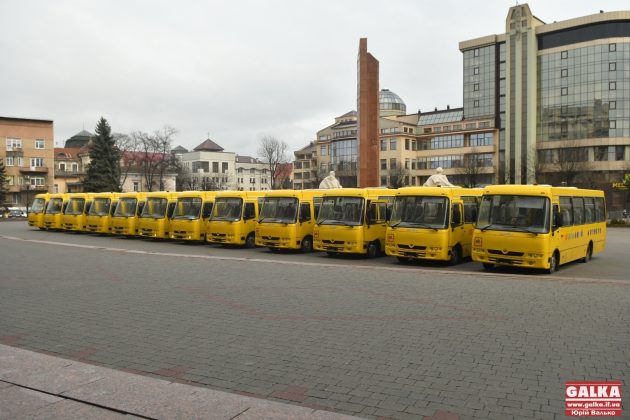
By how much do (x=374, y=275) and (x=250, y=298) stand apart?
4562 mm

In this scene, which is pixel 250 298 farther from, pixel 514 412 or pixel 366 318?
pixel 514 412

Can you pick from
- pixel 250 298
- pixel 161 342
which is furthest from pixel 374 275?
pixel 161 342

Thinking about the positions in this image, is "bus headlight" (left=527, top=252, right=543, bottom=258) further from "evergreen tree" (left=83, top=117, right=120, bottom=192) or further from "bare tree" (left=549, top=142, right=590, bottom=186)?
"evergreen tree" (left=83, top=117, right=120, bottom=192)

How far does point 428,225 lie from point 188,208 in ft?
40.9

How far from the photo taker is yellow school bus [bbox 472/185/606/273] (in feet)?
48.7

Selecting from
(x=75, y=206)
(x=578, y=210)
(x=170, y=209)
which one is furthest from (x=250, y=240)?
(x=75, y=206)

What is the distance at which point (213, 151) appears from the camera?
133000 mm

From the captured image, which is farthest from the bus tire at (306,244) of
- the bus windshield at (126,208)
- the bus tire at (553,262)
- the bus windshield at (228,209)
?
the bus windshield at (126,208)

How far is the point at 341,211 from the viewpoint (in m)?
19.6

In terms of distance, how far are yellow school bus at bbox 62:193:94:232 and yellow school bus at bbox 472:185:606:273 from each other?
A: 24.7 m

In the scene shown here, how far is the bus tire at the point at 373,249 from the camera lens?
1954 centimetres

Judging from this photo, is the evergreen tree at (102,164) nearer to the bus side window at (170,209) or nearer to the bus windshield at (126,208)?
the bus windshield at (126,208)

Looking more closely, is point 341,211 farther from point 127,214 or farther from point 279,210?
point 127,214

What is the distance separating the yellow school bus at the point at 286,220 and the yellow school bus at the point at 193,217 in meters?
4.15
